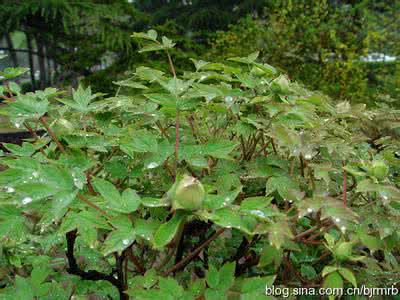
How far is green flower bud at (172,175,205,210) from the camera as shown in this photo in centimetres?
89

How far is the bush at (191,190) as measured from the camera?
96cm

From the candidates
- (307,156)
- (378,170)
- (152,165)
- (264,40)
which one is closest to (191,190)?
(152,165)

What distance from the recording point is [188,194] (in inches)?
35.3

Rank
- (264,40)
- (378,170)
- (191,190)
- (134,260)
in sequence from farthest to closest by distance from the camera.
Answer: (264,40) → (134,260) → (378,170) → (191,190)

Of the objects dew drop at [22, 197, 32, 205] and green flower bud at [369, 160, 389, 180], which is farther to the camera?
green flower bud at [369, 160, 389, 180]

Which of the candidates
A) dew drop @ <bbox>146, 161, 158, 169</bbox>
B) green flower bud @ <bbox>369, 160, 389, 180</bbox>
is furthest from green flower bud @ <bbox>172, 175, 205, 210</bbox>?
green flower bud @ <bbox>369, 160, 389, 180</bbox>

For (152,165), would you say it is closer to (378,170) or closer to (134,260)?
(134,260)

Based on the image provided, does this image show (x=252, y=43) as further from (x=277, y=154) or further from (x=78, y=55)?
(x=277, y=154)

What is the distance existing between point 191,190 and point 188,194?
11 millimetres

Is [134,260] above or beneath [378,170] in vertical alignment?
beneath

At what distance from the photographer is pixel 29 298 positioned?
119 centimetres

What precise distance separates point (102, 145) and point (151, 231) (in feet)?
1.11

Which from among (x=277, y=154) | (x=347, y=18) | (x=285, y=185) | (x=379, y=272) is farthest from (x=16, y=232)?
(x=347, y=18)

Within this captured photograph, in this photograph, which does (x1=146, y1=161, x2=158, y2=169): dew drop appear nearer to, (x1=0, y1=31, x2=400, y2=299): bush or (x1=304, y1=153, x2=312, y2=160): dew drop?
(x1=0, y1=31, x2=400, y2=299): bush
